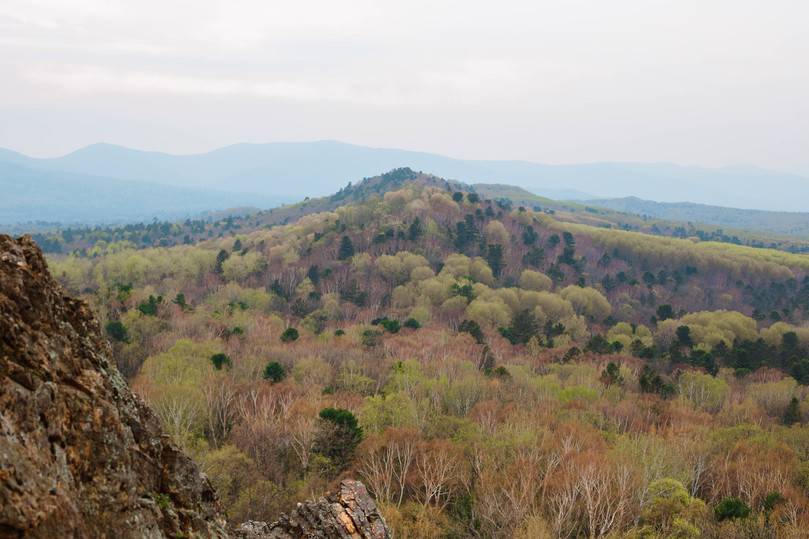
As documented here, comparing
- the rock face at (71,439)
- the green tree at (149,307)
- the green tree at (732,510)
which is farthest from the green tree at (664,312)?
the rock face at (71,439)

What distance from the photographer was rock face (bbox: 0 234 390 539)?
6.67m

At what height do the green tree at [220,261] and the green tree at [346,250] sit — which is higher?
the green tree at [346,250]

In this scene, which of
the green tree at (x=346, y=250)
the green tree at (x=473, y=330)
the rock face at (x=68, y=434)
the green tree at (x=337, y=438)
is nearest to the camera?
the rock face at (x=68, y=434)

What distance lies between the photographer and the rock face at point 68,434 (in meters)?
6.64

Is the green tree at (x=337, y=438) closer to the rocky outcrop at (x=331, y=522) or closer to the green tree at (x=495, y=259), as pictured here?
the rocky outcrop at (x=331, y=522)

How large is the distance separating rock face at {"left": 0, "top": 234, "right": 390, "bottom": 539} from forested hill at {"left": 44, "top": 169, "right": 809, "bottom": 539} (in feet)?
63.3

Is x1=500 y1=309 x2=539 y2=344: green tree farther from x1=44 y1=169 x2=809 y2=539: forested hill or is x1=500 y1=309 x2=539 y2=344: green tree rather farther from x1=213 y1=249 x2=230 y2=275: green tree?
x1=213 y1=249 x2=230 y2=275: green tree

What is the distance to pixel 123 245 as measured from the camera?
587 feet

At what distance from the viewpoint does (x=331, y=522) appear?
14977mm

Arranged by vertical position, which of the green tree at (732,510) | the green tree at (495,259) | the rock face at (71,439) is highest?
the rock face at (71,439)

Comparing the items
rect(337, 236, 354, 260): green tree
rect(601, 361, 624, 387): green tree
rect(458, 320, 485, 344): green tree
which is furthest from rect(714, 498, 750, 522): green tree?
rect(337, 236, 354, 260): green tree

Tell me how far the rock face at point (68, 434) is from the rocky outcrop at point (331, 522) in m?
4.66

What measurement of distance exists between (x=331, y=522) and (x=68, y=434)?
9.31 metres

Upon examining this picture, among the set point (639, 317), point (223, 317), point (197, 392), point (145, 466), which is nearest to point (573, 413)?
point (197, 392)
